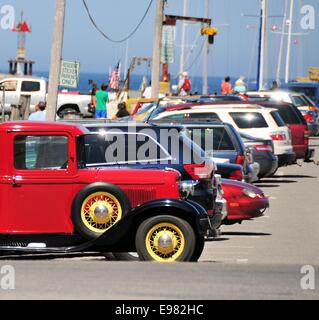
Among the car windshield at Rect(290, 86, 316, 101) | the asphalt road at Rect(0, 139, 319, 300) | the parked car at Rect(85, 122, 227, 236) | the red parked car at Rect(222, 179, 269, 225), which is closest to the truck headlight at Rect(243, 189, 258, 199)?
the red parked car at Rect(222, 179, 269, 225)

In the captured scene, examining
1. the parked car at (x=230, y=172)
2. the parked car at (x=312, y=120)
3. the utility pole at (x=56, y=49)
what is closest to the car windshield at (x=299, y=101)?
the parked car at (x=312, y=120)

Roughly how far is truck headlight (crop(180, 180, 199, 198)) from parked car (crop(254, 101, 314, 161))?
15765mm

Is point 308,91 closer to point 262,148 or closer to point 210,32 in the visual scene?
point 210,32

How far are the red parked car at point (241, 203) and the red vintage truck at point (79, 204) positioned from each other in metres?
3.67

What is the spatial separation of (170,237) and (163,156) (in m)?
2.96

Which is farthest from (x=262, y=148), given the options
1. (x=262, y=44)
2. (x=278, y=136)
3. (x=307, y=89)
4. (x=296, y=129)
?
(x=262, y=44)

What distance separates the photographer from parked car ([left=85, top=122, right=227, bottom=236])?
14.8 metres

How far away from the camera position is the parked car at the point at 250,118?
26.2 metres

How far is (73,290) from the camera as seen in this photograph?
10.6 m

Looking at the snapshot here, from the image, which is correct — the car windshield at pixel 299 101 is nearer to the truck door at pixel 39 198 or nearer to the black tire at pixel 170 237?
the truck door at pixel 39 198

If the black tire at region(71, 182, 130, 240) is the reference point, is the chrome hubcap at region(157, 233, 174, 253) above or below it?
below

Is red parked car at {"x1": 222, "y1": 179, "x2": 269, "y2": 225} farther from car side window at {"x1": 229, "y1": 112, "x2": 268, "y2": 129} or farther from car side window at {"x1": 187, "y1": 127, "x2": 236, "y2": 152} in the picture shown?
car side window at {"x1": 229, "y1": 112, "x2": 268, "y2": 129}
